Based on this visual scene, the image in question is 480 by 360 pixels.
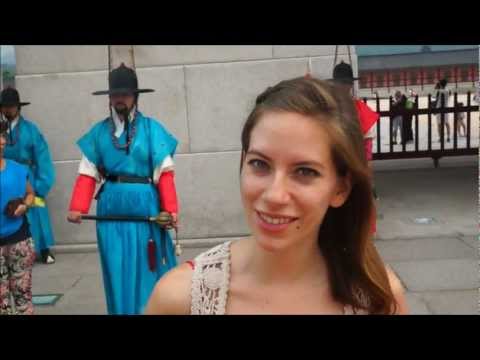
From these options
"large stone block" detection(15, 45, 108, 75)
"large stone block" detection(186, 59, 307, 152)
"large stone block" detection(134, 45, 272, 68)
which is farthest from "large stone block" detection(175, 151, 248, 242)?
"large stone block" detection(15, 45, 108, 75)

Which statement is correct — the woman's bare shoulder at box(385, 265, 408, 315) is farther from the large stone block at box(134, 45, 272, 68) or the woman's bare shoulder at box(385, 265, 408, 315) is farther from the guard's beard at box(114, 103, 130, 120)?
the large stone block at box(134, 45, 272, 68)

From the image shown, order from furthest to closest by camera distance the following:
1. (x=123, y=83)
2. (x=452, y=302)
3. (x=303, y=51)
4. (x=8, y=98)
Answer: (x=303, y=51) → (x=8, y=98) → (x=452, y=302) → (x=123, y=83)

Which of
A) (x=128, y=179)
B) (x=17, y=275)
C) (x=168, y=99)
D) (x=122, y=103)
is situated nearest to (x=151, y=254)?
(x=128, y=179)

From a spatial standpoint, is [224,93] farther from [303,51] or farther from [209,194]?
[209,194]

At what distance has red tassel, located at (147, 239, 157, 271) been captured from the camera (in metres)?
3.91

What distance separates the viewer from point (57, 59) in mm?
6441

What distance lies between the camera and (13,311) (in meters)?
4.20

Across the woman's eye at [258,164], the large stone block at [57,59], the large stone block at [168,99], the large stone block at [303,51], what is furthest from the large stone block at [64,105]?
the woman's eye at [258,164]

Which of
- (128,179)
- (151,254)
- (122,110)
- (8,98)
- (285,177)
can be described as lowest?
(151,254)

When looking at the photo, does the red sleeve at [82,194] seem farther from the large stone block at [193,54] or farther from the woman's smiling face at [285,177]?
the woman's smiling face at [285,177]

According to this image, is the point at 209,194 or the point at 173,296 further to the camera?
the point at 209,194

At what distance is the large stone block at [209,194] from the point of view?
6.43 meters

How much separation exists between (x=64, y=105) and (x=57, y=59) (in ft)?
1.72

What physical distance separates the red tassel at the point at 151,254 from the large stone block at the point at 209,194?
254 centimetres
